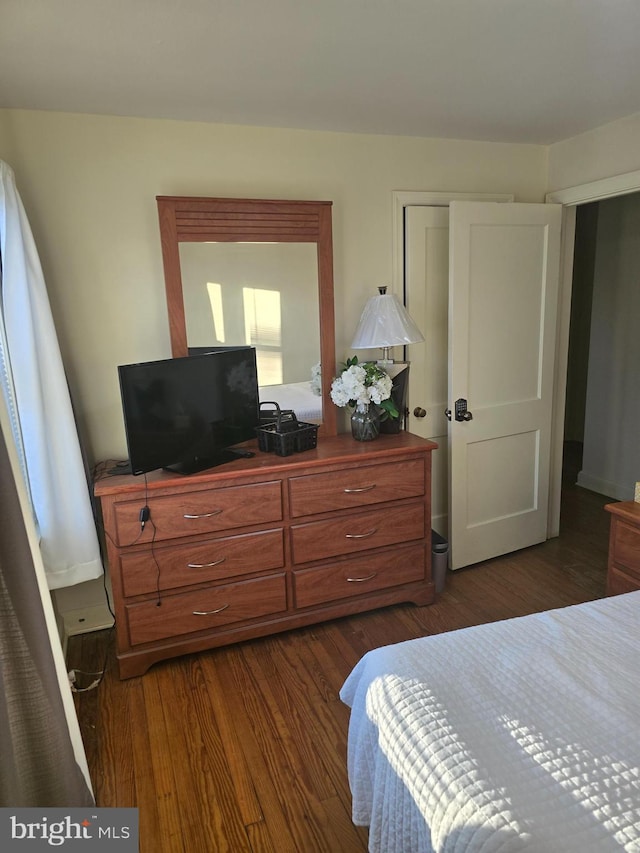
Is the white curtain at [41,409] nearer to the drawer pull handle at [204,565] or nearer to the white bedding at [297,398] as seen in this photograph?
the drawer pull handle at [204,565]

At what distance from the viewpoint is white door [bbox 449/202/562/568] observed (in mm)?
→ 2975

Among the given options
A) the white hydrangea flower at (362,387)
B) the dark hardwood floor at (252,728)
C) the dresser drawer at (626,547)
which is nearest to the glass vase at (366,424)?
the white hydrangea flower at (362,387)

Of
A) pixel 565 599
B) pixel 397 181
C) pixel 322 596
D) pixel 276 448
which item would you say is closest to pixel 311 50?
pixel 397 181

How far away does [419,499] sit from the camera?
277cm

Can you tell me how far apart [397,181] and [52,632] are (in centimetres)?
263

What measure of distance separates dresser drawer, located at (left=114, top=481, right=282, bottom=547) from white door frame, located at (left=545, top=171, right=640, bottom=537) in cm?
199

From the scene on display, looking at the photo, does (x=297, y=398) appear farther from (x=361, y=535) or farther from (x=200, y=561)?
(x=200, y=561)

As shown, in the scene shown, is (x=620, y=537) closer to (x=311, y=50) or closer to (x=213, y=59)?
(x=311, y=50)

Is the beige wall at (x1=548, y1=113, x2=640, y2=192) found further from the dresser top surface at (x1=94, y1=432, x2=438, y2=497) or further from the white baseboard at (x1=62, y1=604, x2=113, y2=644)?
the white baseboard at (x1=62, y1=604, x2=113, y2=644)

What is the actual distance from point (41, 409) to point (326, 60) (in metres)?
1.68

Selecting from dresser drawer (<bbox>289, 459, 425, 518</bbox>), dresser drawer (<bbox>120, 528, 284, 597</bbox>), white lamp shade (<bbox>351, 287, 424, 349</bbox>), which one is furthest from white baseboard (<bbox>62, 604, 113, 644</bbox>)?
white lamp shade (<bbox>351, 287, 424, 349</bbox>)

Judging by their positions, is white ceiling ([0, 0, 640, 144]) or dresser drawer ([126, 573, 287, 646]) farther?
dresser drawer ([126, 573, 287, 646])

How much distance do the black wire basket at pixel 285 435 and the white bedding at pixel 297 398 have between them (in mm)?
109

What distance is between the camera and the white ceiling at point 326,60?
162 centimetres
